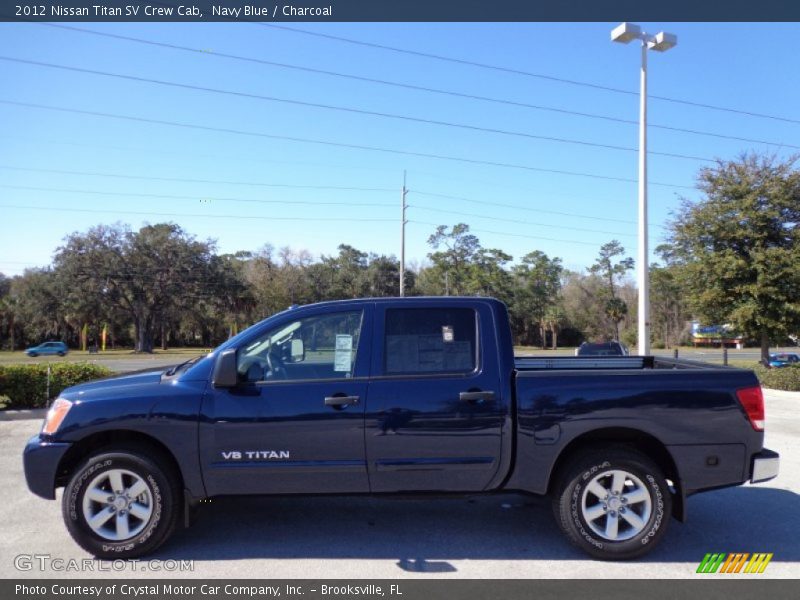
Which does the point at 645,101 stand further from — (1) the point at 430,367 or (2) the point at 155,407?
(2) the point at 155,407

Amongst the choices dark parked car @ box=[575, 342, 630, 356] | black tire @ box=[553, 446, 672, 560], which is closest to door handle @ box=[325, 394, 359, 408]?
black tire @ box=[553, 446, 672, 560]

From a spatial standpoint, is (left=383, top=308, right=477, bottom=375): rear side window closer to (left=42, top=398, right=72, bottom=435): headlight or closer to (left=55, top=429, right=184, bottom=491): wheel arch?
(left=55, top=429, right=184, bottom=491): wheel arch

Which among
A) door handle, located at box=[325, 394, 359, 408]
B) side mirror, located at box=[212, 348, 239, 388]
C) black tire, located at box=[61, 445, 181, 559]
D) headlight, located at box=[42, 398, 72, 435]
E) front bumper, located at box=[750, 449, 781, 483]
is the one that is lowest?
black tire, located at box=[61, 445, 181, 559]

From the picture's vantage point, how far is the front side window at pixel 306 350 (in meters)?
4.78

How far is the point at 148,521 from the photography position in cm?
461

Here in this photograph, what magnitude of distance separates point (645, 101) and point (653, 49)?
1251mm

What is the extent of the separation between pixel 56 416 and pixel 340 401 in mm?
2162

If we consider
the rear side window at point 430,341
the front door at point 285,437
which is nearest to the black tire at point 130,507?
the front door at point 285,437

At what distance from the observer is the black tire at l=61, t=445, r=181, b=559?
4.58 m

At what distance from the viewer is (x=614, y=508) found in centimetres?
464

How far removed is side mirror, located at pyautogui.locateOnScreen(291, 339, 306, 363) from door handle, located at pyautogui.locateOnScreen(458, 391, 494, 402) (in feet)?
4.15

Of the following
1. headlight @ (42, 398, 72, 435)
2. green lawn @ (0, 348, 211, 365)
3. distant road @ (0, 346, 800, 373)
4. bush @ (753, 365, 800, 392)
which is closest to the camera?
headlight @ (42, 398, 72, 435)

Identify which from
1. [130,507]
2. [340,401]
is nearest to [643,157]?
[340,401]

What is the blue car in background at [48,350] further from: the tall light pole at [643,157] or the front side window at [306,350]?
the front side window at [306,350]
